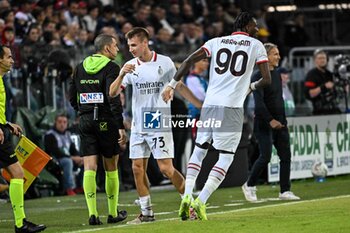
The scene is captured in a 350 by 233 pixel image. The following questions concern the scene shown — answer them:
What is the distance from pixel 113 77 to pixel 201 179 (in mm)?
5906

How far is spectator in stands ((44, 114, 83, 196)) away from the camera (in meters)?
19.9

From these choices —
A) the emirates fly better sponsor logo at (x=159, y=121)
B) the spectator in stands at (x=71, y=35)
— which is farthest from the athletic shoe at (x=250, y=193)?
the spectator in stands at (x=71, y=35)

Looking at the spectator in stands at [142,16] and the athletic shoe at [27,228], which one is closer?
the athletic shoe at [27,228]

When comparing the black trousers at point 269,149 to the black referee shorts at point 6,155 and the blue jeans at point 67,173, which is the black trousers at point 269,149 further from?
the black referee shorts at point 6,155

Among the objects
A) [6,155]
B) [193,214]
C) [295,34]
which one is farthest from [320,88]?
[6,155]

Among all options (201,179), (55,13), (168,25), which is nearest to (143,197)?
(201,179)

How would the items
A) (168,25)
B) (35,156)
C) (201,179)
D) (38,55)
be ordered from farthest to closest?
(168,25)
(38,55)
(201,179)
(35,156)

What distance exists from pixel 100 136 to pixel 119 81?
0.90m

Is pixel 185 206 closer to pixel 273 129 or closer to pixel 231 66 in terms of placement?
pixel 231 66

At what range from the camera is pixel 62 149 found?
65.5 ft

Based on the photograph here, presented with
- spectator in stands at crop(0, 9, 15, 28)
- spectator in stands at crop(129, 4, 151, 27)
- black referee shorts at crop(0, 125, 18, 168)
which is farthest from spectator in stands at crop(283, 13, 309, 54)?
black referee shorts at crop(0, 125, 18, 168)

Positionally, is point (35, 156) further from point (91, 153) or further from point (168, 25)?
point (168, 25)

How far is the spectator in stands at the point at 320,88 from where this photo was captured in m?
21.9

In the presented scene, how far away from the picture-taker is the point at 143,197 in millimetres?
13461
